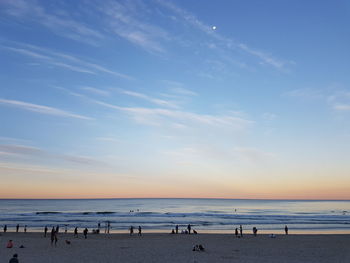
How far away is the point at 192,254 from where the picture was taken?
2492 cm

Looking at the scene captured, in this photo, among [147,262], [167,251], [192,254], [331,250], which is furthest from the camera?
[331,250]

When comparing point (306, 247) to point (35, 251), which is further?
point (306, 247)

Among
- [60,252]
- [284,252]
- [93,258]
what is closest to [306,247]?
[284,252]

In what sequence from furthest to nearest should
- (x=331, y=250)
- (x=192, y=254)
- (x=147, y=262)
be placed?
(x=331, y=250), (x=192, y=254), (x=147, y=262)

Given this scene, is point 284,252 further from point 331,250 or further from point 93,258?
point 93,258

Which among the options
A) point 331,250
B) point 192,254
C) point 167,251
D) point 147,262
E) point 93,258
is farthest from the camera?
point 331,250

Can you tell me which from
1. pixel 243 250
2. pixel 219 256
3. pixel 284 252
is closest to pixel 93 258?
pixel 219 256

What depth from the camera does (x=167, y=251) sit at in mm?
26547

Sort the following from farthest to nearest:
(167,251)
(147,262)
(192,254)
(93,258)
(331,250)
Result: 1. (331,250)
2. (167,251)
3. (192,254)
4. (93,258)
5. (147,262)

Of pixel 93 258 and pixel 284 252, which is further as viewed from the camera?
pixel 284 252

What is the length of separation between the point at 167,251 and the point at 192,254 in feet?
8.26

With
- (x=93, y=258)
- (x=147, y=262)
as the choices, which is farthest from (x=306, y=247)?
(x=93, y=258)

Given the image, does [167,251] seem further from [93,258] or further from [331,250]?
[331,250]

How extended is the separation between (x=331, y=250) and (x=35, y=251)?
79.4 ft
